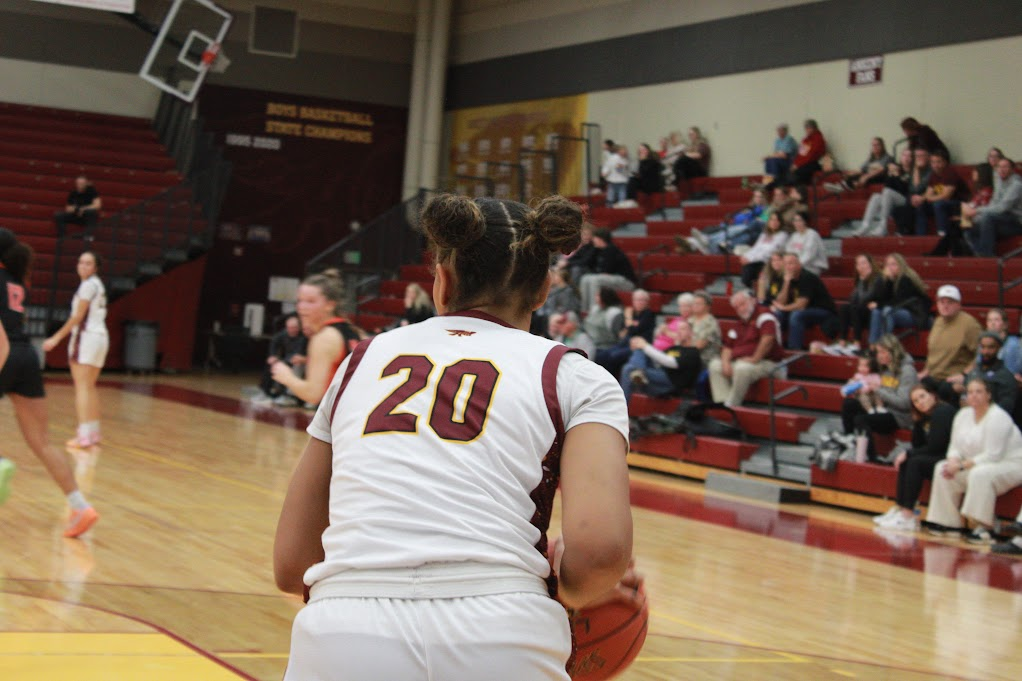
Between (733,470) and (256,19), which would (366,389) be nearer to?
(733,470)

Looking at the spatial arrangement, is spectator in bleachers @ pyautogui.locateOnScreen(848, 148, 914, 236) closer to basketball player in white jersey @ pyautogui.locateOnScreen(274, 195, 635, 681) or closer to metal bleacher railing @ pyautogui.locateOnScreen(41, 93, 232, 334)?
metal bleacher railing @ pyautogui.locateOnScreen(41, 93, 232, 334)

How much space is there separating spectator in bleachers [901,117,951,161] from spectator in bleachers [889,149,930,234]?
0.48m

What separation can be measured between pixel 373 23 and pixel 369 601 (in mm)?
24586

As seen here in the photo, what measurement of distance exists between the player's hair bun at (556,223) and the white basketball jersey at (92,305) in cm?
968

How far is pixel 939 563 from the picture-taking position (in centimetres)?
881

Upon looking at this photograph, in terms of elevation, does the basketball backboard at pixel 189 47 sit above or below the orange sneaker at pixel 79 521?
above

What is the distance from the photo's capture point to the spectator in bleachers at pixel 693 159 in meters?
19.3

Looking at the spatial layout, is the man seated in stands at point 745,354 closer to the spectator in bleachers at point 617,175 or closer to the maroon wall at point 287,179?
the spectator in bleachers at point 617,175

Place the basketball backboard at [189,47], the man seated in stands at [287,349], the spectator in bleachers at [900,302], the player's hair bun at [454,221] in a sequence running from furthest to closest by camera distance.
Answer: the basketball backboard at [189,47]
the man seated in stands at [287,349]
the spectator in bleachers at [900,302]
the player's hair bun at [454,221]

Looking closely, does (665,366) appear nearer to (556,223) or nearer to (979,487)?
(979,487)

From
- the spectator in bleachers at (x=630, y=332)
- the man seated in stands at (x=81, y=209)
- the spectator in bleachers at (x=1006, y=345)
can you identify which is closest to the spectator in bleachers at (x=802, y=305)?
the spectator in bleachers at (x=630, y=332)

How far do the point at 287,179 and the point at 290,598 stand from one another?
1987 cm

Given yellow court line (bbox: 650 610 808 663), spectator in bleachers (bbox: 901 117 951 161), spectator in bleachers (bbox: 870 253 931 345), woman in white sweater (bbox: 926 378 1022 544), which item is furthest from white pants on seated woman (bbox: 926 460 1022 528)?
spectator in bleachers (bbox: 901 117 951 161)

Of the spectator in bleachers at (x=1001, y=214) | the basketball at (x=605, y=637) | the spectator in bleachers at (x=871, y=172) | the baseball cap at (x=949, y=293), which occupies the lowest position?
the basketball at (x=605, y=637)
